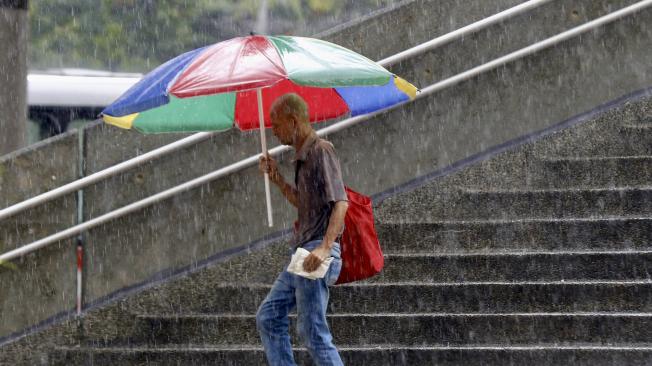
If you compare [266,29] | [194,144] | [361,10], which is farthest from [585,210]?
[361,10]

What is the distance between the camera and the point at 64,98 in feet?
55.7

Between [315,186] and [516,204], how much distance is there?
9.23ft

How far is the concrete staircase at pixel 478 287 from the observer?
6.60 m

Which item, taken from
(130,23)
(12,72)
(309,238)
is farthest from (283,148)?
(130,23)

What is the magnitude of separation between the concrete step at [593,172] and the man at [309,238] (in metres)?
3.15

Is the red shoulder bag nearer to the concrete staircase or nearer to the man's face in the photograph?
the man's face

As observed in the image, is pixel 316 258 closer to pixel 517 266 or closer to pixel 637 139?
pixel 517 266

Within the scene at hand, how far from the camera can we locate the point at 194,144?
25.4ft

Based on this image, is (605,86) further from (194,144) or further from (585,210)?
(194,144)

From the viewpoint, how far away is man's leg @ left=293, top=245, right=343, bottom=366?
17.9 ft

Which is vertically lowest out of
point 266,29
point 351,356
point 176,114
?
point 351,356

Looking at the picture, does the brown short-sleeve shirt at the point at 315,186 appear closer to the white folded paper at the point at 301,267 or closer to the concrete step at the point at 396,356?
the white folded paper at the point at 301,267

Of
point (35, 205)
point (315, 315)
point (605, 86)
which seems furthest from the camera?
point (605, 86)

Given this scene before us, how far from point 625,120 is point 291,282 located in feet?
14.1
